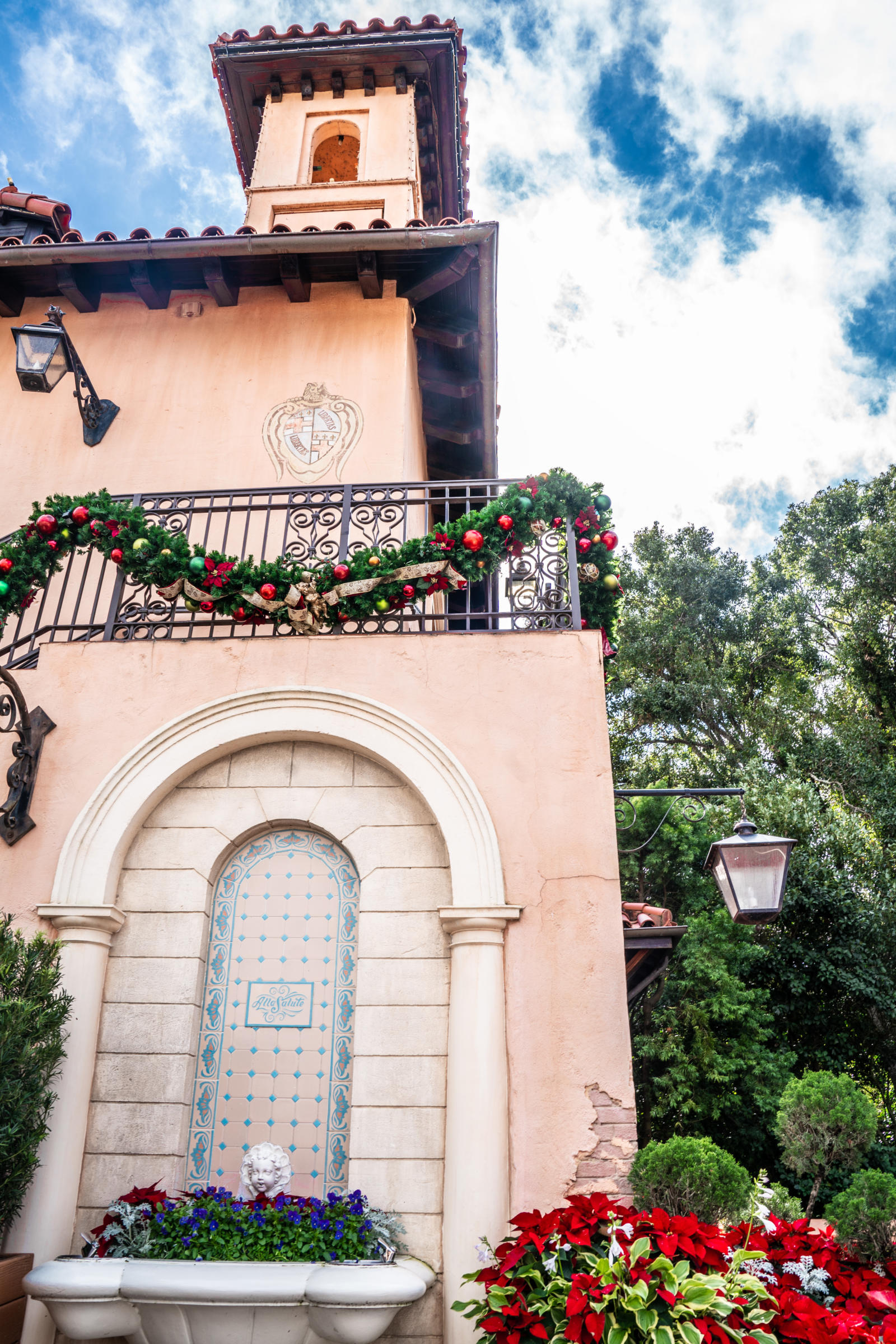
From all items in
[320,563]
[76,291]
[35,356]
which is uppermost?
[76,291]

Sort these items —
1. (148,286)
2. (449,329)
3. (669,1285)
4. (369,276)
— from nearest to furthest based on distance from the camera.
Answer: (669,1285) < (369,276) < (148,286) < (449,329)

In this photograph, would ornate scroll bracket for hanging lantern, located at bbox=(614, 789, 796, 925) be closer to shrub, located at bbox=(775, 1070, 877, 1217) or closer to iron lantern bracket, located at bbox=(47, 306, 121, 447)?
shrub, located at bbox=(775, 1070, 877, 1217)

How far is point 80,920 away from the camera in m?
5.06

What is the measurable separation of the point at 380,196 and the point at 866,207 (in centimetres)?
1825

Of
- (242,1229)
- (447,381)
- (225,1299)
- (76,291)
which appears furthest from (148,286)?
(225,1299)

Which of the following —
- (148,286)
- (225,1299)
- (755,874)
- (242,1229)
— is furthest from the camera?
(148,286)

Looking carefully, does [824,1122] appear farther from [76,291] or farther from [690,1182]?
[76,291]

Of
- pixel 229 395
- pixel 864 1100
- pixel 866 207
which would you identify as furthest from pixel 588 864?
pixel 866 207

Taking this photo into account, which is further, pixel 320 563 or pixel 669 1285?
pixel 320 563

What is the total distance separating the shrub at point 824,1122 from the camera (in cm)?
825

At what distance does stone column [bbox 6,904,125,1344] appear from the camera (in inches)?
173

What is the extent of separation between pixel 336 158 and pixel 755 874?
11.1m

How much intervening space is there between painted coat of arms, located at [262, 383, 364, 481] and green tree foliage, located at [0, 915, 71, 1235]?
5007 millimetres

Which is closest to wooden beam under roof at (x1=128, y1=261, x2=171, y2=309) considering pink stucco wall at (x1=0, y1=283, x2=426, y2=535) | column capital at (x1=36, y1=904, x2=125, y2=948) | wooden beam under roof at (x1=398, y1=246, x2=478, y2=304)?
pink stucco wall at (x1=0, y1=283, x2=426, y2=535)
